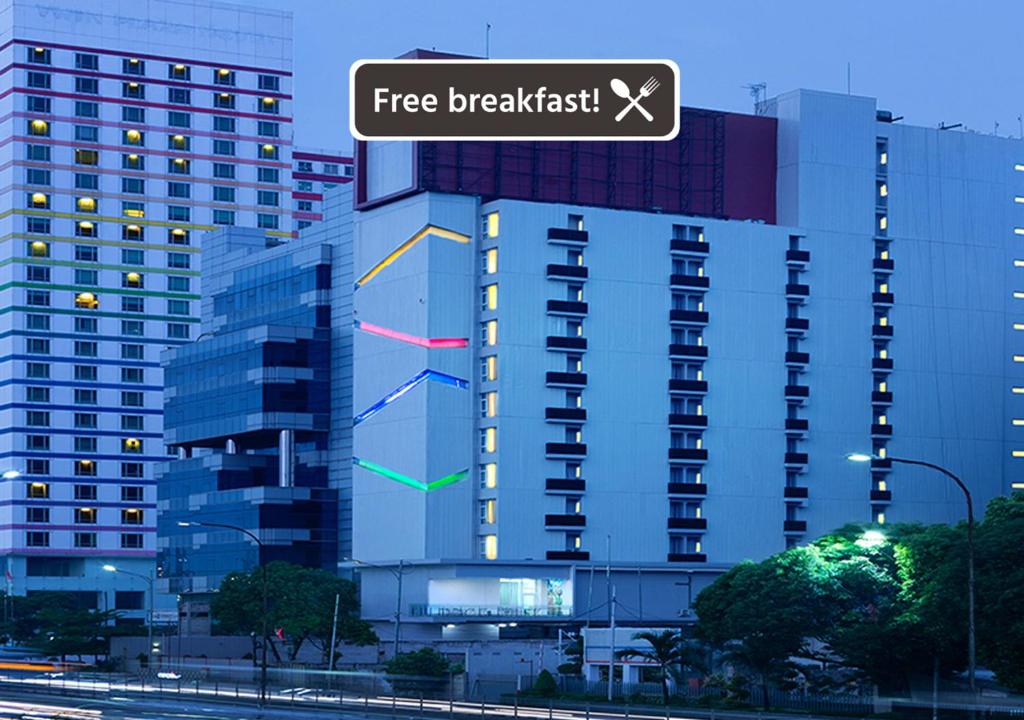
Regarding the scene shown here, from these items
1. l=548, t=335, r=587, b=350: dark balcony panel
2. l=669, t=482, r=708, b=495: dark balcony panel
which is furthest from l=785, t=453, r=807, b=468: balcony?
l=548, t=335, r=587, b=350: dark balcony panel

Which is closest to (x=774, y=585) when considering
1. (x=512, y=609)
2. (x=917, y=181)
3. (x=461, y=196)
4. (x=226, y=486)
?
(x=512, y=609)

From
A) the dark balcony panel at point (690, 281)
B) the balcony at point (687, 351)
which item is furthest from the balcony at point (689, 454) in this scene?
the dark balcony panel at point (690, 281)

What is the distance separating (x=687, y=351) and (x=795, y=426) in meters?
13.2

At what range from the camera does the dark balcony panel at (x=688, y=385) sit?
547 feet

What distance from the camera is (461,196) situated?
164 meters

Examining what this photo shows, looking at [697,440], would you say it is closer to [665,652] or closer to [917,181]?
[917,181]

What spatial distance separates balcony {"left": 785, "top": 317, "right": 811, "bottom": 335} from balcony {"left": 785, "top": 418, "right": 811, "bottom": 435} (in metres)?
8.51

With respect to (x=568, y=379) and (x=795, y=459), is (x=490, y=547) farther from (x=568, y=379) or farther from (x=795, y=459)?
(x=795, y=459)

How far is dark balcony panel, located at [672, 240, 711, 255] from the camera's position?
6599 inches

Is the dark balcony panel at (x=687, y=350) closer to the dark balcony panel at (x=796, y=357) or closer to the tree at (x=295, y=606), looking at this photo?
the dark balcony panel at (x=796, y=357)

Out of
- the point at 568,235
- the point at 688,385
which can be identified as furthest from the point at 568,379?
the point at 568,235

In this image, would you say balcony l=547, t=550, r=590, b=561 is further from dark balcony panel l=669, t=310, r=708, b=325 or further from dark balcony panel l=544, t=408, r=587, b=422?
dark balcony panel l=669, t=310, r=708, b=325

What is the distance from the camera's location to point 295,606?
158m

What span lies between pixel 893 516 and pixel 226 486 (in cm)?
7144
